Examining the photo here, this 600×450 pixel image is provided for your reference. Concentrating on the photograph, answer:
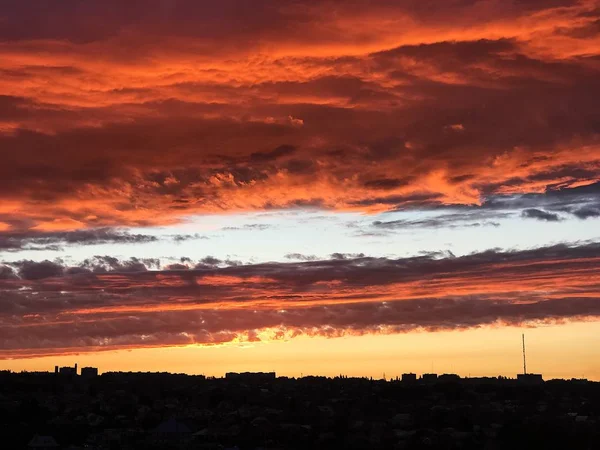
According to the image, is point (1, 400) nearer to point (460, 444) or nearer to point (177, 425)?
point (177, 425)

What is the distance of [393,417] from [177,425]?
52.1m

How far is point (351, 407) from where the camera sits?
620ft

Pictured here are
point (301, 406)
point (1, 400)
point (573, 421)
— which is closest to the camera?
point (573, 421)

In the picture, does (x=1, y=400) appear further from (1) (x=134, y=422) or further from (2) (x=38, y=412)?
(1) (x=134, y=422)

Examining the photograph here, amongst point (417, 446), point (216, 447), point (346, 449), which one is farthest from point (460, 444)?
point (216, 447)

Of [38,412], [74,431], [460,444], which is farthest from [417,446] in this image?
[38,412]

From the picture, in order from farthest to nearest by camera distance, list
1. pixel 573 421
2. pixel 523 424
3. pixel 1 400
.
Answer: pixel 1 400 → pixel 573 421 → pixel 523 424

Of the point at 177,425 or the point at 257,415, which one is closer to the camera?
the point at 177,425

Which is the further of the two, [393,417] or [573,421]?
[393,417]

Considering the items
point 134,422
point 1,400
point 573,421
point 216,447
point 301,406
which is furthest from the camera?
point 301,406

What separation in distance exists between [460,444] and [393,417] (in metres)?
43.6

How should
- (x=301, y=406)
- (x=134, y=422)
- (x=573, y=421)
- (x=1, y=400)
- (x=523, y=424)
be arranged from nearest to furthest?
1. (x=523, y=424)
2. (x=573, y=421)
3. (x=134, y=422)
4. (x=1, y=400)
5. (x=301, y=406)

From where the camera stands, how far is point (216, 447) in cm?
11438

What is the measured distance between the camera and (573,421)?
144 meters
